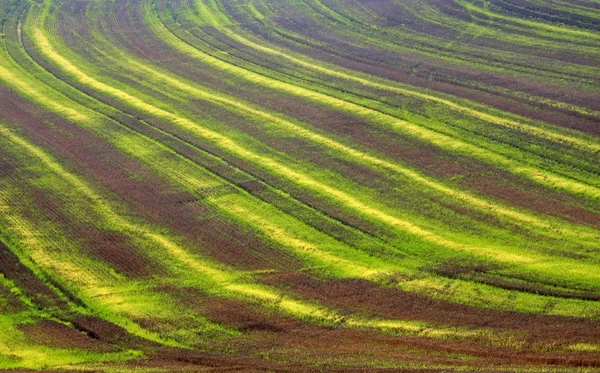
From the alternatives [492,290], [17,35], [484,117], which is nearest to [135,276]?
[492,290]

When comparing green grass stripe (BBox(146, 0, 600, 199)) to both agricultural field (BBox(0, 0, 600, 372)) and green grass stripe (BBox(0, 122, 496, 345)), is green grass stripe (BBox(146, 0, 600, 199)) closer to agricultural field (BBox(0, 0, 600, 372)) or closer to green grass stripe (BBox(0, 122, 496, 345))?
agricultural field (BBox(0, 0, 600, 372))

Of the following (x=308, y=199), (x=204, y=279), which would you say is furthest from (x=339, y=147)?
(x=204, y=279)

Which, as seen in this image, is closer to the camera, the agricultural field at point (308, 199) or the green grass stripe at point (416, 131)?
the agricultural field at point (308, 199)

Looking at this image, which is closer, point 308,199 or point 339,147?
point 308,199

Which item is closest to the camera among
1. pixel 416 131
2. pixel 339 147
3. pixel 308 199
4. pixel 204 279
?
pixel 204 279

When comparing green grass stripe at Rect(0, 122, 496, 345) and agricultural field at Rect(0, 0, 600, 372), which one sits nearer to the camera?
agricultural field at Rect(0, 0, 600, 372)

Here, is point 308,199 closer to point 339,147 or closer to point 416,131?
point 339,147

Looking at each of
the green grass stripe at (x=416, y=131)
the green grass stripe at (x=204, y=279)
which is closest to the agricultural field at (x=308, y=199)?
the green grass stripe at (x=204, y=279)

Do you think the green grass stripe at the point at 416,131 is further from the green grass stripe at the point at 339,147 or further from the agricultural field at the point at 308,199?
the green grass stripe at the point at 339,147

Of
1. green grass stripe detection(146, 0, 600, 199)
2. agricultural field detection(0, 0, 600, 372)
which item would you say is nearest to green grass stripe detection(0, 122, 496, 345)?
agricultural field detection(0, 0, 600, 372)
